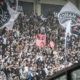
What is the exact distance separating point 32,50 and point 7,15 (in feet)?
7.21

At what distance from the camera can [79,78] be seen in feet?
6.79

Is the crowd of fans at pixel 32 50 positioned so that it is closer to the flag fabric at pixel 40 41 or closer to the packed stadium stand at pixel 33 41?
the packed stadium stand at pixel 33 41

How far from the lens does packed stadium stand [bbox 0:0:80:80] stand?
12.3 metres

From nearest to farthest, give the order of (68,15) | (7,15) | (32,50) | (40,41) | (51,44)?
(7,15) < (32,50) < (40,41) < (51,44) < (68,15)

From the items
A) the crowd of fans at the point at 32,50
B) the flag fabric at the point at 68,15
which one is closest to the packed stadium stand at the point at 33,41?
the crowd of fans at the point at 32,50

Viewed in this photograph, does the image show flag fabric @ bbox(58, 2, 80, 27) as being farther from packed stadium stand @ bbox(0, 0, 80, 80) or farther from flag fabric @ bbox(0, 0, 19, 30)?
flag fabric @ bbox(0, 0, 19, 30)

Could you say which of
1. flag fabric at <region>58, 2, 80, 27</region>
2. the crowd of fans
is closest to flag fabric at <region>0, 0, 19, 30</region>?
the crowd of fans

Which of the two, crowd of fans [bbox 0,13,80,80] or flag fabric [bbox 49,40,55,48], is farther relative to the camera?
flag fabric [bbox 49,40,55,48]

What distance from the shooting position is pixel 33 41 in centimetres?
1356

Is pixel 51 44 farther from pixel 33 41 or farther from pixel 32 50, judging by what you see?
pixel 32 50

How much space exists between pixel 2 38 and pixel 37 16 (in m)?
3.09

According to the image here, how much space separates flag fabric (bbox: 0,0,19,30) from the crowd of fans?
1.33ft

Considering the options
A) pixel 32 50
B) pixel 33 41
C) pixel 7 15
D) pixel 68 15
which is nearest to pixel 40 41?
pixel 33 41

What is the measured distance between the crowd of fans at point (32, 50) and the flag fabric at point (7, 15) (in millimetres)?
405
